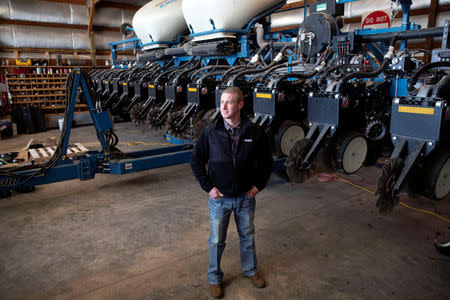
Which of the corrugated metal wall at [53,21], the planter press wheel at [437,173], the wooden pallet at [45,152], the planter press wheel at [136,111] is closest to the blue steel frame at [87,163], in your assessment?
the wooden pallet at [45,152]

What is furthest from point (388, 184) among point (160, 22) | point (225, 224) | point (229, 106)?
point (160, 22)

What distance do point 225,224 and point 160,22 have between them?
25.3ft

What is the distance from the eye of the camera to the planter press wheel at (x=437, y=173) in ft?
9.52

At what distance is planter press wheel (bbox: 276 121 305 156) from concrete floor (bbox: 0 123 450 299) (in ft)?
1.69

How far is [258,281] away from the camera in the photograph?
7.86 ft

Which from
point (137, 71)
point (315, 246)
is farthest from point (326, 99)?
point (137, 71)

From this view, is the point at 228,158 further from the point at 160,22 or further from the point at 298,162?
the point at 160,22

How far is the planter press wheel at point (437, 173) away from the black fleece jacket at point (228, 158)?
1688 millimetres

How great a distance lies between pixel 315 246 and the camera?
9.69 ft

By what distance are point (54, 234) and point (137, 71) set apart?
5.99 meters

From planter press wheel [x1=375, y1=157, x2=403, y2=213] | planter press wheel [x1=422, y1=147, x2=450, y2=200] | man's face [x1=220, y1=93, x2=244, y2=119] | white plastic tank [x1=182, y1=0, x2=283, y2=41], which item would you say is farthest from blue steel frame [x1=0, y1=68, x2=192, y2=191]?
white plastic tank [x1=182, y1=0, x2=283, y2=41]

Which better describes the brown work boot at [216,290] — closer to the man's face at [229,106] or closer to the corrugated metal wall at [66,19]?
the man's face at [229,106]

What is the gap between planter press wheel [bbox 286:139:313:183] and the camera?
3.57m

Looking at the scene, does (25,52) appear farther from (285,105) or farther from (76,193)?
(285,105)
